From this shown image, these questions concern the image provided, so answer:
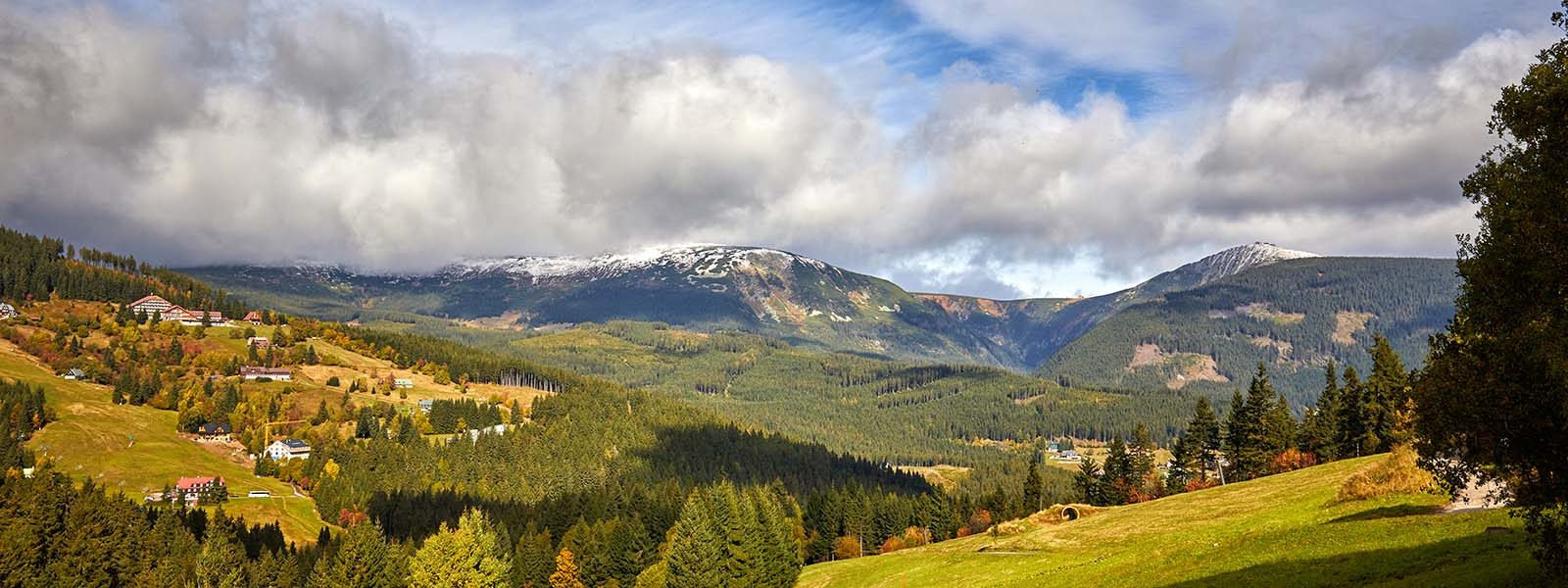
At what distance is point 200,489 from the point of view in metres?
167

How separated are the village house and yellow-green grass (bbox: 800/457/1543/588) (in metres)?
140

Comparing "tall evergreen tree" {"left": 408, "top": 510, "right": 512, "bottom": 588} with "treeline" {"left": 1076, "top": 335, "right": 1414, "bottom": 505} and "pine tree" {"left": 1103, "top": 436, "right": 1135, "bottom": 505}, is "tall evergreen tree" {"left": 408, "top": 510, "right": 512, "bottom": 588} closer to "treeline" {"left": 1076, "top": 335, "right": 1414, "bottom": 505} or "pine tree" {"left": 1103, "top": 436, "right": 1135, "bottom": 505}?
"pine tree" {"left": 1103, "top": 436, "right": 1135, "bottom": 505}

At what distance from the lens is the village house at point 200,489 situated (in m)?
Answer: 158

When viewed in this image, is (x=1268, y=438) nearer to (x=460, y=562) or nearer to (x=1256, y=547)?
(x=1256, y=547)

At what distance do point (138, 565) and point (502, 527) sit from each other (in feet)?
154

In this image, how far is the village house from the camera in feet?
520

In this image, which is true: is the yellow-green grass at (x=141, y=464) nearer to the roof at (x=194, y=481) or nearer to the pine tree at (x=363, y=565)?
the roof at (x=194, y=481)

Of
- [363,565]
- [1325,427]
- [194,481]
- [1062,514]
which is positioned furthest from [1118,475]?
[194,481]

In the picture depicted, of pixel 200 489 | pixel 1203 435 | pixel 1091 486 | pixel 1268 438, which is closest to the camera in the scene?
pixel 1268 438

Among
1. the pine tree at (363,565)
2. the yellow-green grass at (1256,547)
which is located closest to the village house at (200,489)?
the pine tree at (363,565)

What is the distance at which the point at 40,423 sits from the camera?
187500 millimetres

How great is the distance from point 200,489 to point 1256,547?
194 metres

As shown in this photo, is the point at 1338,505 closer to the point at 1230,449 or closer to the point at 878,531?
the point at 1230,449

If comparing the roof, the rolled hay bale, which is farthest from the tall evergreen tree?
the roof
